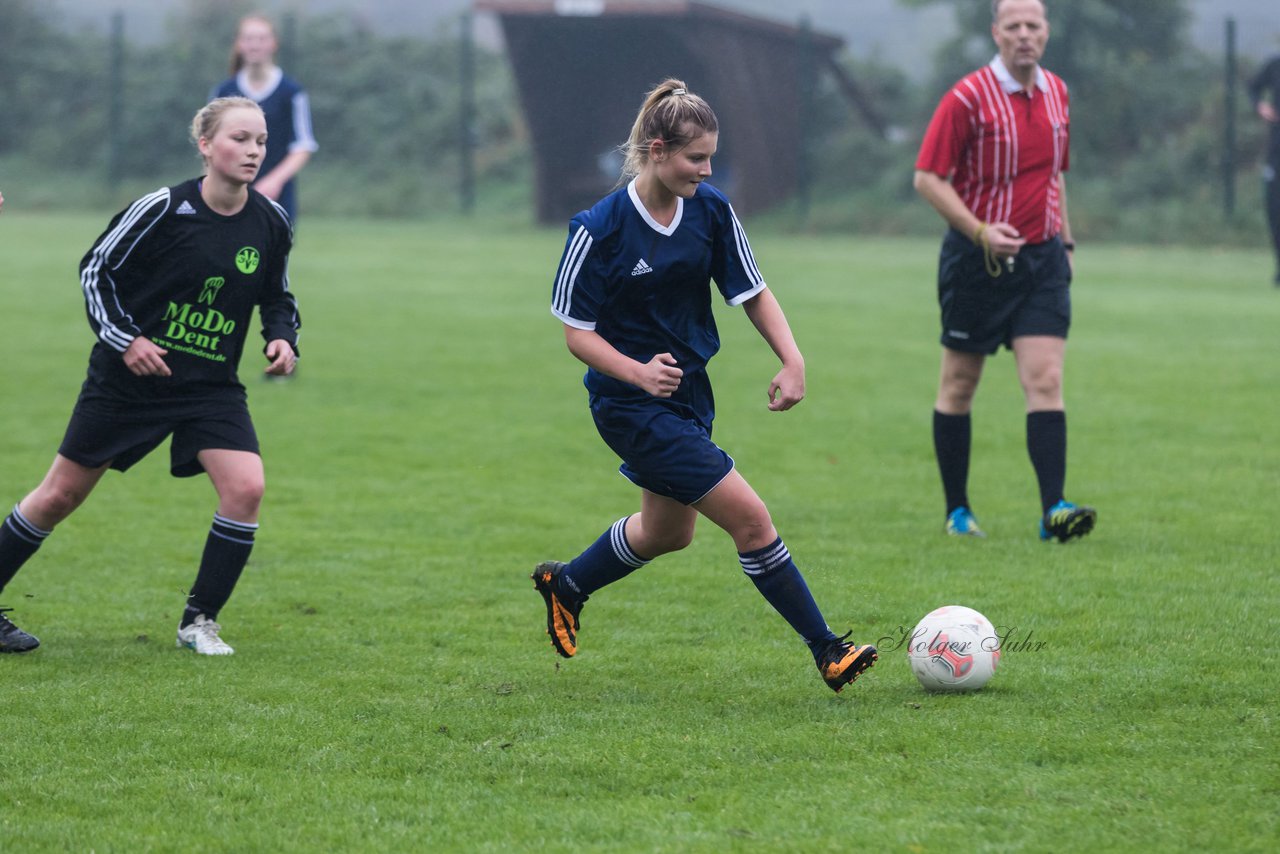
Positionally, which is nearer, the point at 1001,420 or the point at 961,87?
the point at 961,87

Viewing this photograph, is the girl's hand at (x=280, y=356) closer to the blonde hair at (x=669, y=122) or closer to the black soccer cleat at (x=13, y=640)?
the black soccer cleat at (x=13, y=640)

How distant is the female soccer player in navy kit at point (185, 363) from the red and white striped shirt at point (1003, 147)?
9.22 feet

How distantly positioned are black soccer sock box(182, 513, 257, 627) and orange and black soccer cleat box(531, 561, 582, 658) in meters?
0.89

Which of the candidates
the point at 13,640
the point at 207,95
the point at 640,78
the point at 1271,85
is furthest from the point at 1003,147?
the point at 207,95

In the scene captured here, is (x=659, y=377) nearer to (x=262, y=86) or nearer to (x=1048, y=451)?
(x=1048, y=451)

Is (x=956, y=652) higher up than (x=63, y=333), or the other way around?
(x=956, y=652)

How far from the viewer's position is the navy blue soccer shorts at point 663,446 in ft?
14.3

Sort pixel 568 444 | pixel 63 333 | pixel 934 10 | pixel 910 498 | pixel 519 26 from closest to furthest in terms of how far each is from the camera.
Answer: pixel 910 498, pixel 568 444, pixel 63 333, pixel 519 26, pixel 934 10

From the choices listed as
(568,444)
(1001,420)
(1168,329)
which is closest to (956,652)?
(568,444)

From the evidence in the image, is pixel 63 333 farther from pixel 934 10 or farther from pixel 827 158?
pixel 934 10

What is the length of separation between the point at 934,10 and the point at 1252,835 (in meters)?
28.5

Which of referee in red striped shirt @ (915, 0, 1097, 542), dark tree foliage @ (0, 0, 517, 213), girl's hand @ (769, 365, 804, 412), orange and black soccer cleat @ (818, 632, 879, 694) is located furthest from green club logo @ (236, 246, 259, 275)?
dark tree foliage @ (0, 0, 517, 213)

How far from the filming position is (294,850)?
130 inches

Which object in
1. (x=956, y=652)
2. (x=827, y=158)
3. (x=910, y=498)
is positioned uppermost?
(x=956, y=652)
